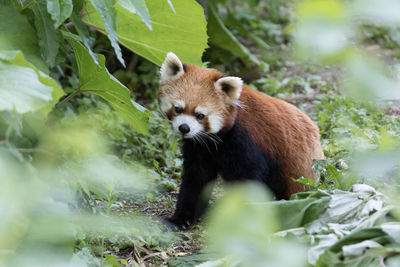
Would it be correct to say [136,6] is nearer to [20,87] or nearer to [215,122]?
[20,87]

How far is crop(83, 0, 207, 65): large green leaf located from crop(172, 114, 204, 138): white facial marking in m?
0.46

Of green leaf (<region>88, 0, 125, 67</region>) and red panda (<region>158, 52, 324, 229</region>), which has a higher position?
green leaf (<region>88, 0, 125, 67</region>)

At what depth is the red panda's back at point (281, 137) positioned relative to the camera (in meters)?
3.32

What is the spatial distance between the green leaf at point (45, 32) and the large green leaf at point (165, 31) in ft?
2.46

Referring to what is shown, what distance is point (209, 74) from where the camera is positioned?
3461mm

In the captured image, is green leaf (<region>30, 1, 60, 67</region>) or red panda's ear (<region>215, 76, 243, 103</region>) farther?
red panda's ear (<region>215, 76, 243, 103</region>)

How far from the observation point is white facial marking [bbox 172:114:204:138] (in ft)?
10.8

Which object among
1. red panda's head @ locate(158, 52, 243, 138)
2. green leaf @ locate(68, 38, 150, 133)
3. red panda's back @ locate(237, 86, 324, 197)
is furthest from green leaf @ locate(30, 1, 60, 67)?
red panda's back @ locate(237, 86, 324, 197)

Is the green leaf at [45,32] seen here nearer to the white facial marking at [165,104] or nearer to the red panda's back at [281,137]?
the white facial marking at [165,104]

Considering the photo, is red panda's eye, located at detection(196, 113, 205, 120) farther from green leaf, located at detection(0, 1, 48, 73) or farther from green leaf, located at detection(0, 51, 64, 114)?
green leaf, located at detection(0, 51, 64, 114)

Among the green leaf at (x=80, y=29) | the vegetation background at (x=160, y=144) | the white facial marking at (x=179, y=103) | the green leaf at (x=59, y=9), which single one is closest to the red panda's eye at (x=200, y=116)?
the white facial marking at (x=179, y=103)

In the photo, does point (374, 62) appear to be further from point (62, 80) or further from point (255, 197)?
point (62, 80)

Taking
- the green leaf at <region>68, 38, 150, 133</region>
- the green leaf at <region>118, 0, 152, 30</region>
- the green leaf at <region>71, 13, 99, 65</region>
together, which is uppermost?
the green leaf at <region>118, 0, 152, 30</region>

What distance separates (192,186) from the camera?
3453 mm
